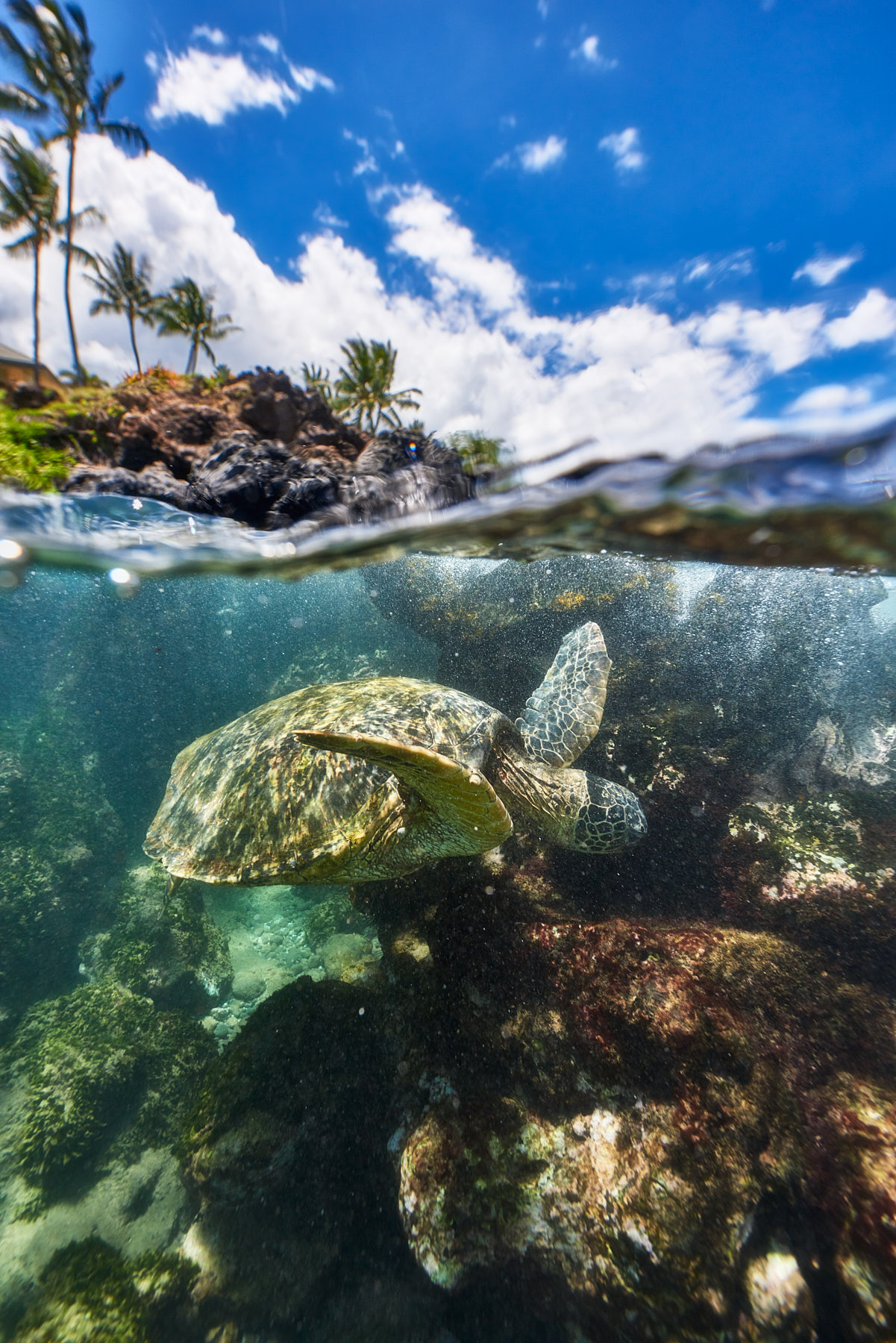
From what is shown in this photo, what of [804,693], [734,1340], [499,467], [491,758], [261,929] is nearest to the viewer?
[734,1340]

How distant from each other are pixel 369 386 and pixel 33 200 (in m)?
5.26

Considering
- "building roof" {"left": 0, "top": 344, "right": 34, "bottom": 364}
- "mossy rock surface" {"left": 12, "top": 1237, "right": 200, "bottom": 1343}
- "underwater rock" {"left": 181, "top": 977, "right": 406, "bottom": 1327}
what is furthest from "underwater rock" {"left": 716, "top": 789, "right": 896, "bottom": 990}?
"building roof" {"left": 0, "top": 344, "right": 34, "bottom": 364}

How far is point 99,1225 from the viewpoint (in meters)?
5.55

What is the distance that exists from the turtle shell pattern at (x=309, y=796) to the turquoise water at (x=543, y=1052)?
0.32 metres

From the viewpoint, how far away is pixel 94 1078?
21.5 ft

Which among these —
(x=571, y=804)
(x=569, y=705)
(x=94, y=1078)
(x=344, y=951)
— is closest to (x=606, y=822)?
(x=571, y=804)

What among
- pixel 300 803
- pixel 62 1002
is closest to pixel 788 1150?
pixel 300 803

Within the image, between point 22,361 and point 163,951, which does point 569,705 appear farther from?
point 163,951

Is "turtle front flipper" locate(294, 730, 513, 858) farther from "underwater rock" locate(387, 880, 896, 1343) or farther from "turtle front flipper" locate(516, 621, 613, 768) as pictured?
"turtle front flipper" locate(516, 621, 613, 768)

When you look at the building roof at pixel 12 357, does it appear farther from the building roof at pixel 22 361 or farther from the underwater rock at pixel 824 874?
the underwater rock at pixel 824 874

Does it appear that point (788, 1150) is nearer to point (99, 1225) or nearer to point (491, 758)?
point (491, 758)

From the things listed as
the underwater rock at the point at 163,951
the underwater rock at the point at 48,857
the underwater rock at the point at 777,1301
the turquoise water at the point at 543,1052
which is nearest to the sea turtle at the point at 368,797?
the turquoise water at the point at 543,1052

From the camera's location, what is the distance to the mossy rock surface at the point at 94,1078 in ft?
20.0

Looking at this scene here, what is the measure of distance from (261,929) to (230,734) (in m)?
8.02
